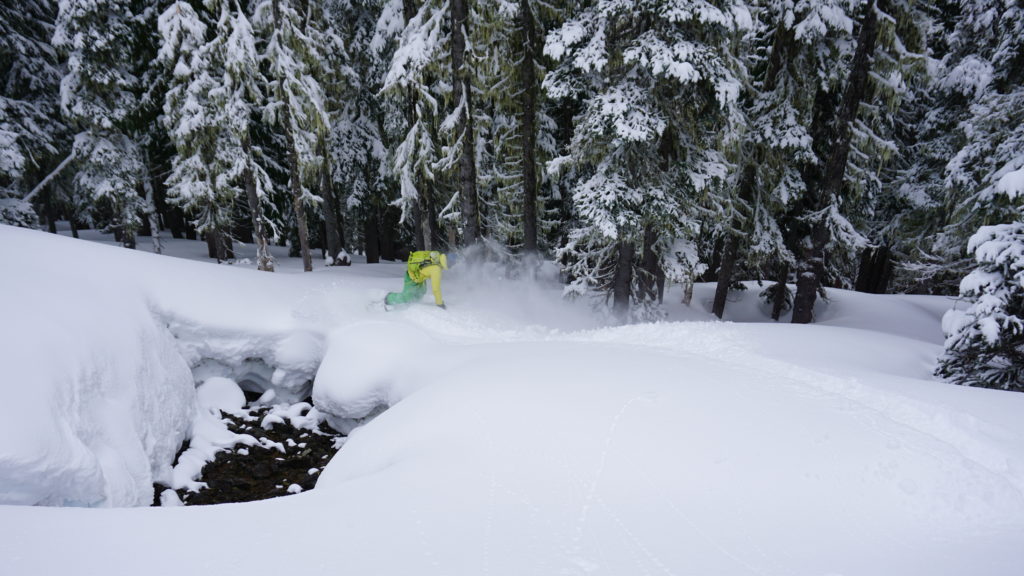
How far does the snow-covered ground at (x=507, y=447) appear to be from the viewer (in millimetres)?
2896

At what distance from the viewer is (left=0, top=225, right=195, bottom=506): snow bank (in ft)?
14.6

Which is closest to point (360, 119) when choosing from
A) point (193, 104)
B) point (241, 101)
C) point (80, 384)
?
point (241, 101)

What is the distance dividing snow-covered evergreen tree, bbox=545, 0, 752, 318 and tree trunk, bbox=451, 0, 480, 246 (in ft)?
9.39

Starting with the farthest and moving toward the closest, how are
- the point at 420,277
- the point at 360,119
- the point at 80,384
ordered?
the point at 360,119, the point at 420,277, the point at 80,384

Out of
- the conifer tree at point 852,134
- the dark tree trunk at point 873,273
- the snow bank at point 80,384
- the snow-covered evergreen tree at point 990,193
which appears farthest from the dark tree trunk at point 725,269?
the snow bank at point 80,384

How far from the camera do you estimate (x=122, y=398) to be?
6242 mm

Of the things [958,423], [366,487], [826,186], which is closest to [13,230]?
[366,487]

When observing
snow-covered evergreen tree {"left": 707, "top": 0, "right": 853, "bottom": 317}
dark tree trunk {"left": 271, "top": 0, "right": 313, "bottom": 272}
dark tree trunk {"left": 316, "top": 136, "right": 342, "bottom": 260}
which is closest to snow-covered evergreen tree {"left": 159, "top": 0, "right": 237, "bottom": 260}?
dark tree trunk {"left": 271, "top": 0, "right": 313, "bottom": 272}

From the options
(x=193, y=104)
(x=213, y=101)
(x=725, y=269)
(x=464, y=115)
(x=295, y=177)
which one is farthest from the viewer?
(x=725, y=269)

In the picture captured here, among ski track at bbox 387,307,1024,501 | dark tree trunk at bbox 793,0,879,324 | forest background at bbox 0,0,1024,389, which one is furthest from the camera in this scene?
dark tree trunk at bbox 793,0,879,324

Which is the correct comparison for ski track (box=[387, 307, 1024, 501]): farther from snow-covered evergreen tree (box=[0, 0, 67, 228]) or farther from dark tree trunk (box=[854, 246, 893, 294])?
dark tree trunk (box=[854, 246, 893, 294])

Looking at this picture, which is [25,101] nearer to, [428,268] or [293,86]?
[293,86]

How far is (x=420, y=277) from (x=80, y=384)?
6.55 m

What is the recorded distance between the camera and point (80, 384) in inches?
219
